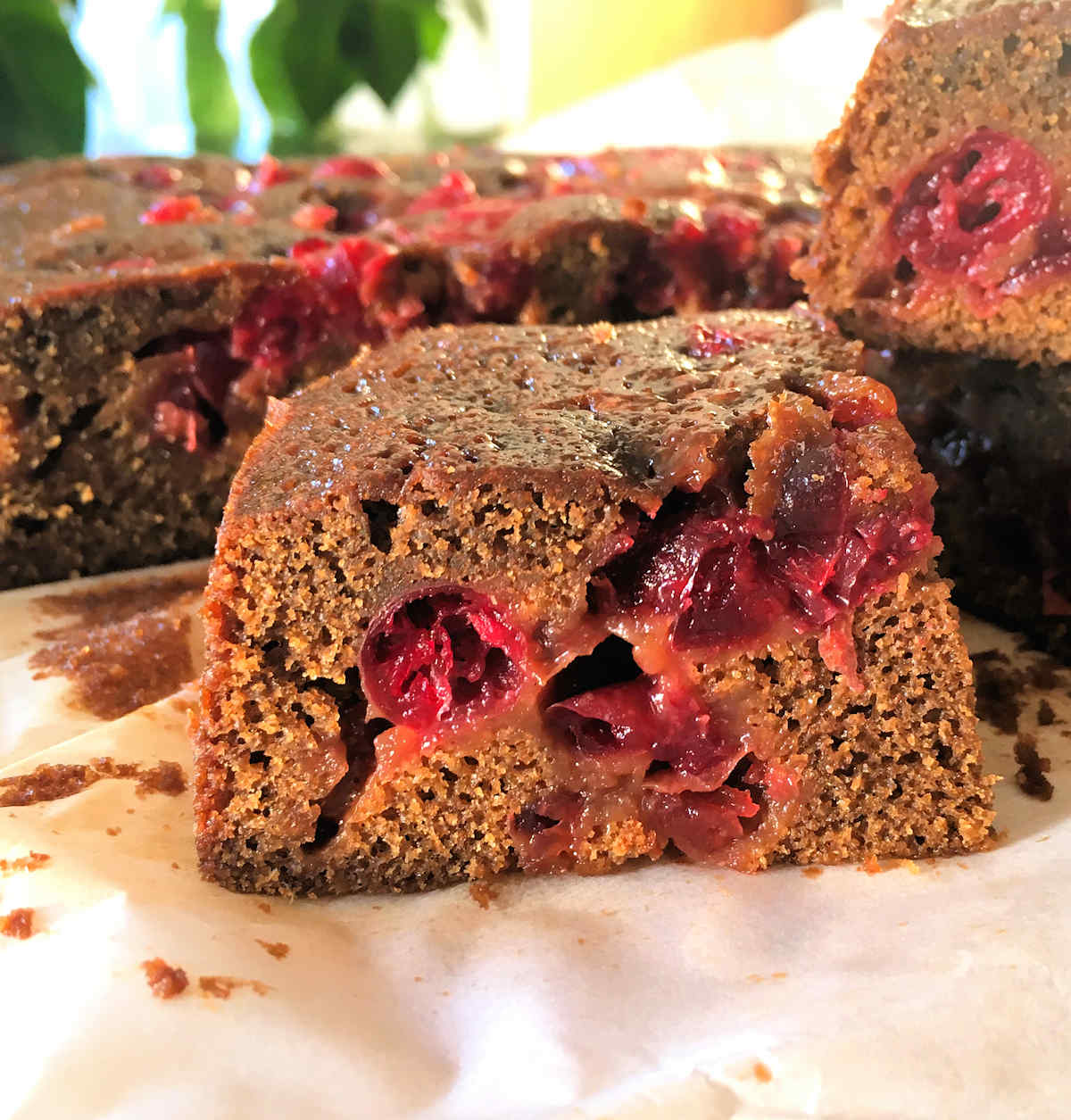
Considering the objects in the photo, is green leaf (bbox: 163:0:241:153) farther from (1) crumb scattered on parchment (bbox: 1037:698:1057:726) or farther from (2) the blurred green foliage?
(1) crumb scattered on parchment (bbox: 1037:698:1057:726)

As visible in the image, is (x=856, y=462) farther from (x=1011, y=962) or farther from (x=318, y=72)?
(x=318, y=72)

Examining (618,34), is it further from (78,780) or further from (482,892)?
(482,892)

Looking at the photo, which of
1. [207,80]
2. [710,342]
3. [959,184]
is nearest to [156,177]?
[207,80]

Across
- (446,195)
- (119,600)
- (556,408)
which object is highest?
(446,195)

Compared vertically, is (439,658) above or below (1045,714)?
above

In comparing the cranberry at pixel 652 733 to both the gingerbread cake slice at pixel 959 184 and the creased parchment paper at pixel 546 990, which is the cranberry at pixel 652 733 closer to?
the creased parchment paper at pixel 546 990

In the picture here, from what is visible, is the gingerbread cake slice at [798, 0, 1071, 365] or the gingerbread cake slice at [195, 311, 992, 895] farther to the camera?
the gingerbread cake slice at [798, 0, 1071, 365]

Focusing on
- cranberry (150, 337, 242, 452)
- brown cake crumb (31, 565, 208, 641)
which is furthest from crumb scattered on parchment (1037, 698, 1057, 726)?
cranberry (150, 337, 242, 452)

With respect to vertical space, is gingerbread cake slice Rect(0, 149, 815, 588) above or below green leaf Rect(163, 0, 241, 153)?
below
